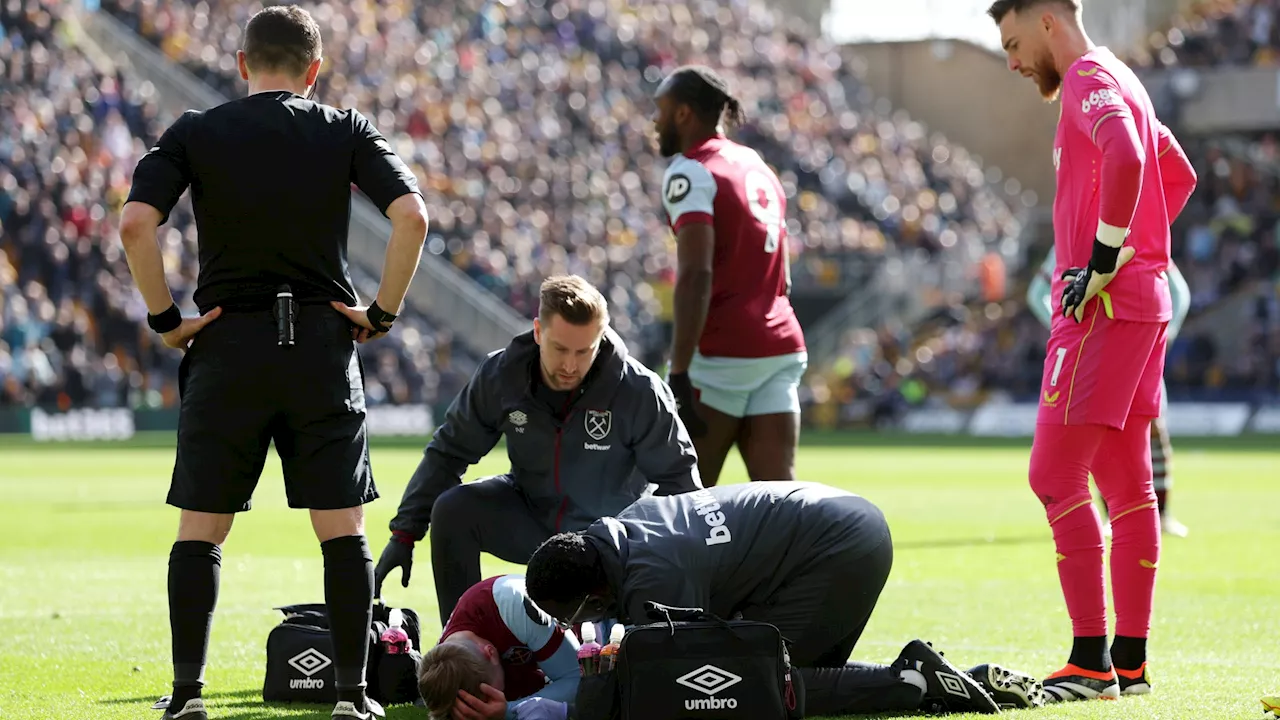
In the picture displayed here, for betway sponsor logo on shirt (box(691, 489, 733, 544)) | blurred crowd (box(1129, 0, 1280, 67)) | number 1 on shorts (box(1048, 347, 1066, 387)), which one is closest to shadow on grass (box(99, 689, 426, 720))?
betway sponsor logo on shirt (box(691, 489, 733, 544))

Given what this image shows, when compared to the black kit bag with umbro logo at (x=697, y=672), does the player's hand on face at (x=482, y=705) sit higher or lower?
lower

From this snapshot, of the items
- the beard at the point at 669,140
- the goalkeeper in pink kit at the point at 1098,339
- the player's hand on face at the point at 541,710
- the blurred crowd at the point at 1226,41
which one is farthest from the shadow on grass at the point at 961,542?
the blurred crowd at the point at 1226,41

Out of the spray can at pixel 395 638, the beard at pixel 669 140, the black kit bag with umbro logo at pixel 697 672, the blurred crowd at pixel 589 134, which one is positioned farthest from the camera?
the blurred crowd at pixel 589 134

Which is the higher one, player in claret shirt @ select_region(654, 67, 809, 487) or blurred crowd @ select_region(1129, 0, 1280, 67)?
blurred crowd @ select_region(1129, 0, 1280, 67)

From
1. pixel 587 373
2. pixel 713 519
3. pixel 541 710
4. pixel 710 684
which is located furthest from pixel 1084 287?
pixel 541 710

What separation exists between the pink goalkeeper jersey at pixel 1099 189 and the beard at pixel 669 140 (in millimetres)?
2056

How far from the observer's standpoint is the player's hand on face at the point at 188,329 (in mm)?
5617

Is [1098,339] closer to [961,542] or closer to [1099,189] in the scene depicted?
[1099,189]

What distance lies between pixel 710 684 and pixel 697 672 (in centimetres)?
7

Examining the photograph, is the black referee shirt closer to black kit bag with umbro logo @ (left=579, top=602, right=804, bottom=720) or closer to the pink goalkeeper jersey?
black kit bag with umbro logo @ (left=579, top=602, right=804, bottom=720)

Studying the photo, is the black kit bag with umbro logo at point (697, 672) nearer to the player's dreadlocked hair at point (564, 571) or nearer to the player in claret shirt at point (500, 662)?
the player's dreadlocked hair at point (564, 571)

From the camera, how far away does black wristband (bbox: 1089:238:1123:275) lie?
6.18 meters

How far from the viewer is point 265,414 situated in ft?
18.3

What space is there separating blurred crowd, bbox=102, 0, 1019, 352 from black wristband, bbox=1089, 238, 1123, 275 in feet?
94.6
